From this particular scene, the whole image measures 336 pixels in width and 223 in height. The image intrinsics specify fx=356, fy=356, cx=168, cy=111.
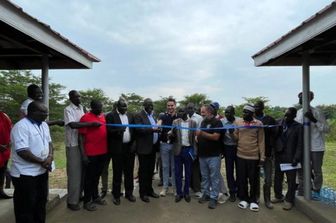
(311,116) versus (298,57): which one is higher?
(298,57)

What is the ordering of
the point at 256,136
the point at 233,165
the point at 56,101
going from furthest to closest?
1. the point at 56,101
2. the point at 233,165
3. the point at 256,136

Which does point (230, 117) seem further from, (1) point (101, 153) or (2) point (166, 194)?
(1) point (101, 153)

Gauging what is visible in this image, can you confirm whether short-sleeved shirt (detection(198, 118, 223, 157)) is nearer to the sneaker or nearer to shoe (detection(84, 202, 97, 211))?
shoe (detection(84, 202, 97, 211))

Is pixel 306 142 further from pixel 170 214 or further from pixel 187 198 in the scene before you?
pixel 170 214

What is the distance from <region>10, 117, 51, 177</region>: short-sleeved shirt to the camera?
394cm

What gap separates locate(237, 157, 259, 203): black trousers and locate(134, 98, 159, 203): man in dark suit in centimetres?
155

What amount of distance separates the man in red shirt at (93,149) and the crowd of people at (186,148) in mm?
16

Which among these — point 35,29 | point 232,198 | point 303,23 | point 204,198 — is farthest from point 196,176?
point 35,29

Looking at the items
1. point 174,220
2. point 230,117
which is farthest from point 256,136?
point 174,220

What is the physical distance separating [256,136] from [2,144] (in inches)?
162

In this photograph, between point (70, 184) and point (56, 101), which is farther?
point (56, 101)

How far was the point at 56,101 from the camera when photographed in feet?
76.7

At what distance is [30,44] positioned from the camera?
5.50m

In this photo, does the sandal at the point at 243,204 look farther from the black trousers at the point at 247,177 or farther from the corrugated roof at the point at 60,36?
the corrugated roof at the point at 60,36
